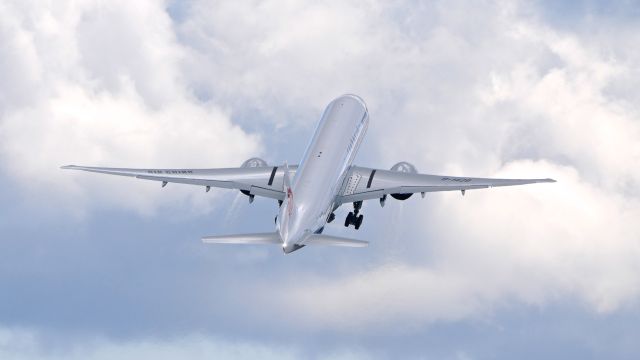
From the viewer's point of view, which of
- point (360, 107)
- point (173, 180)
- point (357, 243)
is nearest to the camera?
point (357, 243)

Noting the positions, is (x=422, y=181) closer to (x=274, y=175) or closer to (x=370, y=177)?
(x=370, y=177)

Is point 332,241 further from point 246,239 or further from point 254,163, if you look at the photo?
point 254,163

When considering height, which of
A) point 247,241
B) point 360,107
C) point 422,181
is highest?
point 360,107

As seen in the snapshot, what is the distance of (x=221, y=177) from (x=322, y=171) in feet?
30.5

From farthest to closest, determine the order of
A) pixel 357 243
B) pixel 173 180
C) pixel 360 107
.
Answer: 1. pixel 360 107
2. pixel 173 180
3. pixel 357 243

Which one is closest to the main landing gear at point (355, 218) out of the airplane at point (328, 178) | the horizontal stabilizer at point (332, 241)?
the airplane at point (328, 178)

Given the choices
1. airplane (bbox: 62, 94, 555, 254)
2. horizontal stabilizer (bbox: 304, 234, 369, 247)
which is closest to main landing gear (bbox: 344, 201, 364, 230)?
airplane (bbox: 62, 94, 555, 254)

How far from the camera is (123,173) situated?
108750mm

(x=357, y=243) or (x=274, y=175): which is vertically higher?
(x=274, y=175)

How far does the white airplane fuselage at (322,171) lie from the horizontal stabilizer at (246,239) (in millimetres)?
560

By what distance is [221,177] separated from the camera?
10919 centimetres

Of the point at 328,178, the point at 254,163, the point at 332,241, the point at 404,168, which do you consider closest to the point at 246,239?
the point at 332,241

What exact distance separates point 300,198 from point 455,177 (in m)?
16.0

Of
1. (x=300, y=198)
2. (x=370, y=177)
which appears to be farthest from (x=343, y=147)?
(x=300, y=198)
